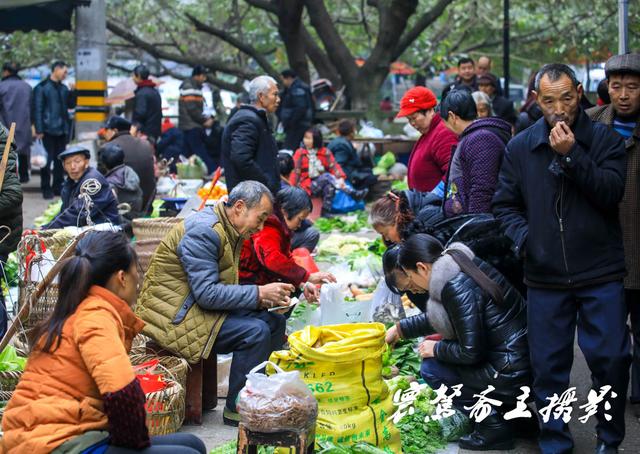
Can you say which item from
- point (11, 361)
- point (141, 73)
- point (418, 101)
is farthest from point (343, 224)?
point (11, 361)

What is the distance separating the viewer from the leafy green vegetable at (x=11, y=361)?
20.9ft

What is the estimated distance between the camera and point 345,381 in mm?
5207

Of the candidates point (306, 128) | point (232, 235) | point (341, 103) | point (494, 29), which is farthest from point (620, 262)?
point (494, 29)

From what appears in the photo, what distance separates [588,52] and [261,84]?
13948 mm

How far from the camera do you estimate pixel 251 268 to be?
6809 mm


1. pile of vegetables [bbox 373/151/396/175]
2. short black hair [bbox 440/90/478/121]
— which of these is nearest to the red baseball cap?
short black hair [bbox 440/90/478/121]

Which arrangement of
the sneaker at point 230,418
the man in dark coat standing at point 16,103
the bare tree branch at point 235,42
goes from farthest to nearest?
1. the bare tree branch at point 235,42
2. the man in dark coat standing at point 16,103
3. the sneaker at point 230,418

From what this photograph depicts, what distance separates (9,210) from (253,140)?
2449mm

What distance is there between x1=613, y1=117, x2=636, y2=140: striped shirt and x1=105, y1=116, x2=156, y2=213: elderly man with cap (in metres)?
6.53

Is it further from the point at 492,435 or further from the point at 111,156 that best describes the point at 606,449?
the point at 111,156

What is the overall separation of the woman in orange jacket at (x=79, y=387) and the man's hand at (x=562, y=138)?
226cm

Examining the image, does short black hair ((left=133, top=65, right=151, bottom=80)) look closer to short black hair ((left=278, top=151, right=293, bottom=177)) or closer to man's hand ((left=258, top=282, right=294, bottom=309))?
short black hair ((left=278, top=151, right=293, bottom=177))

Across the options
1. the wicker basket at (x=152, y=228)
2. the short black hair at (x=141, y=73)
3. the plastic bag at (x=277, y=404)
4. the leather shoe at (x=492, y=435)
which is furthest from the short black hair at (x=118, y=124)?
the plastic bag at (x=277, y=404)

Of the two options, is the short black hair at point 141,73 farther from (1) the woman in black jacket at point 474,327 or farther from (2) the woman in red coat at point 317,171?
(1) the woman in black jacket at point 474,327
